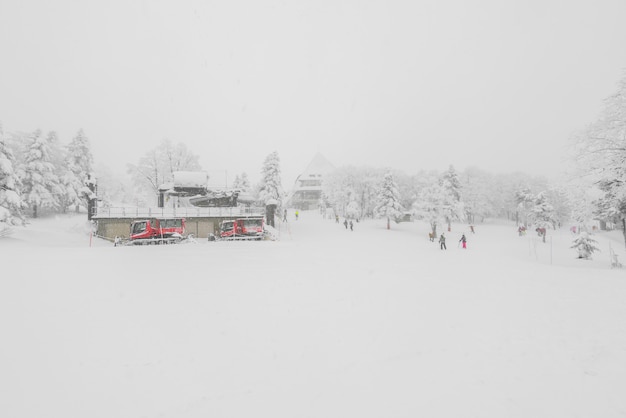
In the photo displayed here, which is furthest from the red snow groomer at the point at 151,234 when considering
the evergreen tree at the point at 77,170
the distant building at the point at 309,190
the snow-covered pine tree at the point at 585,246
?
the distant building at the point at 309,190

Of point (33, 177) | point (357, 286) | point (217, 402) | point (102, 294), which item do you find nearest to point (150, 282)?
point (102, 294)

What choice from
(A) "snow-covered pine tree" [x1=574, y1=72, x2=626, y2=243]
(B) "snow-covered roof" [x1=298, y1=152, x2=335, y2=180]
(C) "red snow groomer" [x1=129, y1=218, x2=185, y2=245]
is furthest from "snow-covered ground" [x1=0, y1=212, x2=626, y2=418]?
(B) "snow-covered roof" [x1=298, y1=152, x2=335, y2=180]

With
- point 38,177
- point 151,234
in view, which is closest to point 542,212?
point 151,234

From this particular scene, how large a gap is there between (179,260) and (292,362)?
8.96 m

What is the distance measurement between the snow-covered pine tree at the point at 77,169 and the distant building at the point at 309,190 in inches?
2446

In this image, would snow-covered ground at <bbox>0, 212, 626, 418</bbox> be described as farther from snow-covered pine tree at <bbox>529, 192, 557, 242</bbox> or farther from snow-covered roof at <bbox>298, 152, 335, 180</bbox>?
snow-covered roof at <bbox>298, 152, 335, 180</bbox>

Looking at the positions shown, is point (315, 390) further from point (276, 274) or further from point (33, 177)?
point (33, 177)

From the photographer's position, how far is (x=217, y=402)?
4262 mm

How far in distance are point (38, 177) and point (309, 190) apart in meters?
70.7

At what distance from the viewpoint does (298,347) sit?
5688mm

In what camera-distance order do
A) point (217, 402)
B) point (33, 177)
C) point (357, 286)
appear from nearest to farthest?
point (217, 402)
point (357, 286)
point (33, 177)

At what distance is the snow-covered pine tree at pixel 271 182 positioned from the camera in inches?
1565

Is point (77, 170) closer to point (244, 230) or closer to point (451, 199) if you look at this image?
point (244, 230)

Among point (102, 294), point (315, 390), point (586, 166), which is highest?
point (586, 166)
